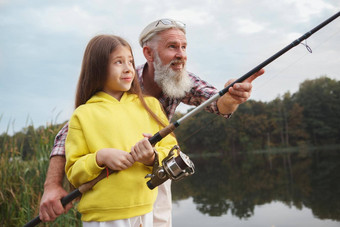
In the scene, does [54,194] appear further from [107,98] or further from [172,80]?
[172,80]

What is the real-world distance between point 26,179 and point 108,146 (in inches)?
128

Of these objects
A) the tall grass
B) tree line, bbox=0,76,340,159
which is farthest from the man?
tree line, bbox=0,76,340,159

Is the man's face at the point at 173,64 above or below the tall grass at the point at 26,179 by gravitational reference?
above

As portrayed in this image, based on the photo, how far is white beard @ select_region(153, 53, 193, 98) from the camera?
282 centimetres

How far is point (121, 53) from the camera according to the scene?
1.83m

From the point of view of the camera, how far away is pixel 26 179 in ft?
14.4

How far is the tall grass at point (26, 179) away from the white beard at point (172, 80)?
1972mm

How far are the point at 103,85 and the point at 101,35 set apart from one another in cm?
33

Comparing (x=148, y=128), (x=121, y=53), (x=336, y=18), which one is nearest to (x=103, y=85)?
(x=121, y=53)

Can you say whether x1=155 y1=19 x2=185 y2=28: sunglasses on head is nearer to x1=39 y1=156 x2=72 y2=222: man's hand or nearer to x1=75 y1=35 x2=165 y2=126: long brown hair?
x1=75 y1=35 x2=165 y2=126: long brown hair

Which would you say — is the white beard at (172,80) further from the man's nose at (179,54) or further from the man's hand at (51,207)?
the man's hand at (51,207)

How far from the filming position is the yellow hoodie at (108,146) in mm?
1616

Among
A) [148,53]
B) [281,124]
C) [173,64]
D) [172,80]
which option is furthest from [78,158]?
[281,124]

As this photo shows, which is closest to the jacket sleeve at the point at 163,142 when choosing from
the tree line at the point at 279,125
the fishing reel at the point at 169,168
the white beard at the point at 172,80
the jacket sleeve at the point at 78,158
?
the fishing reel at the point at 169,168
